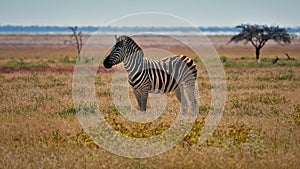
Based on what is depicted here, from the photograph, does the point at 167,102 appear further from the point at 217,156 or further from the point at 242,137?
the point at 217,156

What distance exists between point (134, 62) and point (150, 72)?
0.62m

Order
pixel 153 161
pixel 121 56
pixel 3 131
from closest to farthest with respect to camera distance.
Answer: pixel 153 161, pixel 3 131, pixel 121 56

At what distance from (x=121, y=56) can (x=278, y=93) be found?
784 centimetres

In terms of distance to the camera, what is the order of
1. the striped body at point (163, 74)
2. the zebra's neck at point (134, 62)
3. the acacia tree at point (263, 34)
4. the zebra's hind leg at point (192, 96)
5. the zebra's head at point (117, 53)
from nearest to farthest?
the zebra's head at point (117, 53) < the zebra's neck at point (134, 62) < the striped body at point (163, 74) < the zebra's hind leg at point (192, 96) < the acacia tree at point (263, 34)

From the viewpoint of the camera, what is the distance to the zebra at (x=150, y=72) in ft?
46.6

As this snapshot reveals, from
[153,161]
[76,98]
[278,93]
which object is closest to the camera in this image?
[153,161]

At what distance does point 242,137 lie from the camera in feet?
35.9

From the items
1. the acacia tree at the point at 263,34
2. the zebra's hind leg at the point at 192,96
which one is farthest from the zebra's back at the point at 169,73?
the acacia tree at the point at 263,34

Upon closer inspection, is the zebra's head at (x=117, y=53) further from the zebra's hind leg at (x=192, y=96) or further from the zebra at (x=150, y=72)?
the zebra's hind leg at (x=192, y=96)

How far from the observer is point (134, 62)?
14484 millimetres

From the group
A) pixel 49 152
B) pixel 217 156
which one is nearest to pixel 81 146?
pixel 49 152

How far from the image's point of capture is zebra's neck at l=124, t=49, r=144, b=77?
566 inches

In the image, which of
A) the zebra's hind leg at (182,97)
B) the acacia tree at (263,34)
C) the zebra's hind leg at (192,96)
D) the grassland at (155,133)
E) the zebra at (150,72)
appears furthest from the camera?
the acacia tree at (263,34)

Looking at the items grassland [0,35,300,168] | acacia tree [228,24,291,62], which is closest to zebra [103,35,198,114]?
grassland [0,35,300,168]
